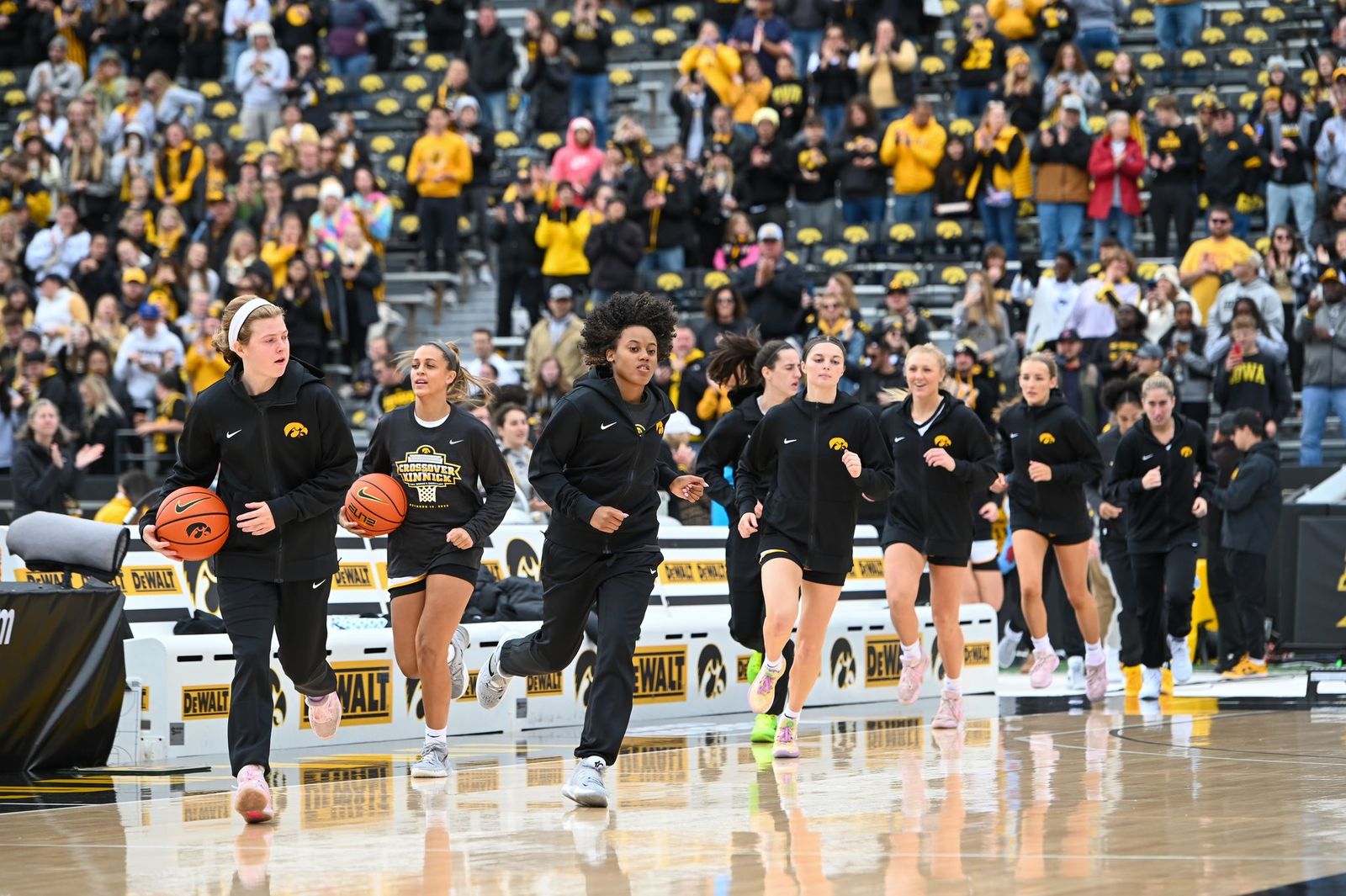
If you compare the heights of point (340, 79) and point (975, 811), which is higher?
point (340, 79)

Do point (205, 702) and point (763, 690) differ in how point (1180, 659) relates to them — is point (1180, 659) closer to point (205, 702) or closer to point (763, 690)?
point (763, 690)

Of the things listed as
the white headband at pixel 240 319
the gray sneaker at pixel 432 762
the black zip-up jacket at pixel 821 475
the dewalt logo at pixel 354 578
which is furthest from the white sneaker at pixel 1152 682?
the white headband at pixel 240 319

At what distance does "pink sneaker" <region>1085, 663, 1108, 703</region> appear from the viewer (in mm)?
14375

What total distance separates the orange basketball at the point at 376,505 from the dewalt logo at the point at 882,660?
587 cm

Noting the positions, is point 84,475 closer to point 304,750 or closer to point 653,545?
point 304,750

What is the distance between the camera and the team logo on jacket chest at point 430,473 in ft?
33.2

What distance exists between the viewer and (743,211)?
23.2 m

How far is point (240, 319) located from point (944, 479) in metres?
5.28

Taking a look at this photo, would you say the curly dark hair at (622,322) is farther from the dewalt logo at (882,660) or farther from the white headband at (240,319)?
the dewalt logo at (882,660)

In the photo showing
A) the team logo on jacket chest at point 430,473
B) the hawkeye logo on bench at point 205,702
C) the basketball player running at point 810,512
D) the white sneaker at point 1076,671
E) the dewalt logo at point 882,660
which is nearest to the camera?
the team logo on jacket chest at point 430,473

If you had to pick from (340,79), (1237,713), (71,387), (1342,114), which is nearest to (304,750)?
(1237,713)

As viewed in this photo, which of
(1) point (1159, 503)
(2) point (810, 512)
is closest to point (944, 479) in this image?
(2) point (810, 512)

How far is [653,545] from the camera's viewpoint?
8961 millimetres

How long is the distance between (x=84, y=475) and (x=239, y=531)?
13.3m
